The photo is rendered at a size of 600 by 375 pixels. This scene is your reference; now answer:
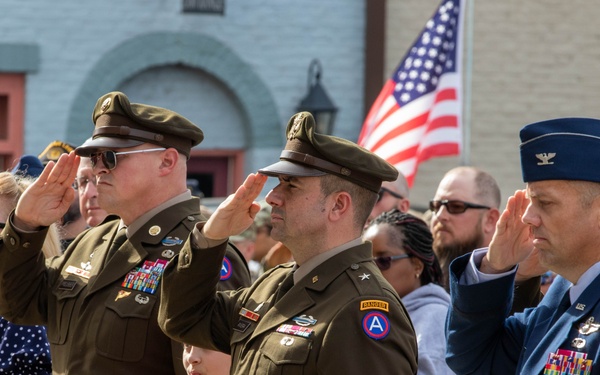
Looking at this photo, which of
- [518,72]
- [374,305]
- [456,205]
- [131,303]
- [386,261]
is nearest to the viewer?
[374,305]

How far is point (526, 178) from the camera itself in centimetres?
356

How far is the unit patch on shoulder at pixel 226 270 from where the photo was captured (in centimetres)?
446

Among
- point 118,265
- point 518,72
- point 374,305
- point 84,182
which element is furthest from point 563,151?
point 518,72

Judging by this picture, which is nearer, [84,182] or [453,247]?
[84,182]

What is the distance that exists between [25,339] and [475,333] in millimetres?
2228

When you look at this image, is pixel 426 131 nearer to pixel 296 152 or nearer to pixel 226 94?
pixel 226 94

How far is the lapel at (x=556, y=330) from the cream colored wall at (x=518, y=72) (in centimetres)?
897

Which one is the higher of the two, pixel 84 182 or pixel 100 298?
pixel 84 182

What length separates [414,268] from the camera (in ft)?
18.0

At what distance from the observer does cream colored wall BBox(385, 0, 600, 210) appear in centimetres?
1277

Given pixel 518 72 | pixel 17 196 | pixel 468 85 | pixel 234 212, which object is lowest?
pixel 17 196

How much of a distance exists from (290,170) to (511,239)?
751mm

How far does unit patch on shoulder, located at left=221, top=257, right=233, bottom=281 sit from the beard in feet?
6.81

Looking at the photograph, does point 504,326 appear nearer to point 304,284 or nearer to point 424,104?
point 304,284
